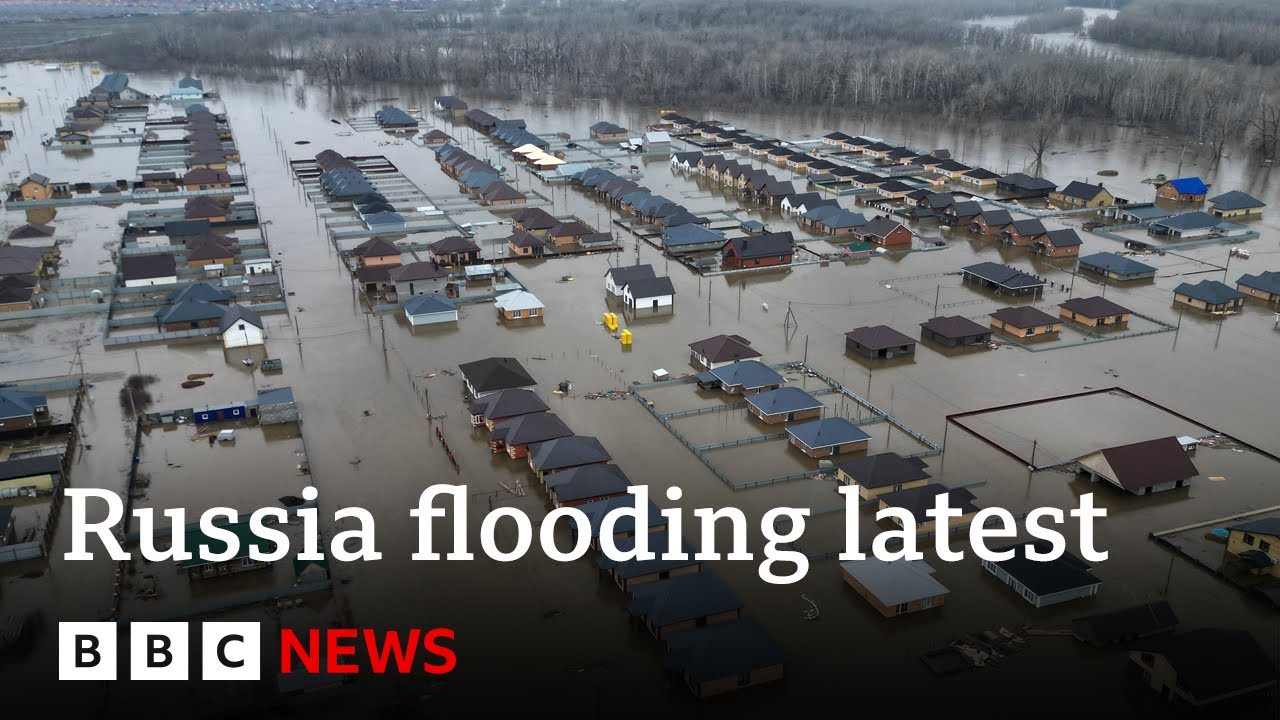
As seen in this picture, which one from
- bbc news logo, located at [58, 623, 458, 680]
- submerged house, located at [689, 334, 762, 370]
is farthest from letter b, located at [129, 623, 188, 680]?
submerged house, located at [689, 334, 762, 370]

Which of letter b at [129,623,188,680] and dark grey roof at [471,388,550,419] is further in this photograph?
dark grey roof at [471,388,550,419]

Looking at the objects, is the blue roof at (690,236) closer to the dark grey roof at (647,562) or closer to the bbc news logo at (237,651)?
the dark grey roof at (647,562)

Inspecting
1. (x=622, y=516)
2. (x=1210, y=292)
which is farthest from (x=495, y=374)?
(x=1210, y=292)

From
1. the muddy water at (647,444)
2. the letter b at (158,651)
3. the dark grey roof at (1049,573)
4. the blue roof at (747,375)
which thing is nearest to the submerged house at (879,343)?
the muddy water at (647,444)

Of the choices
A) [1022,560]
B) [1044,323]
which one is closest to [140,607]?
[1022,560]

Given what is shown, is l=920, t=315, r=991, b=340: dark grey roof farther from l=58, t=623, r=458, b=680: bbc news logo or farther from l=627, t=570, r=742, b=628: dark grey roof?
l=58, t=623, r=458, b=680: bbc news logo

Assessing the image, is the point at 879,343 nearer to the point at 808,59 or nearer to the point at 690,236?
the point at 690,236
